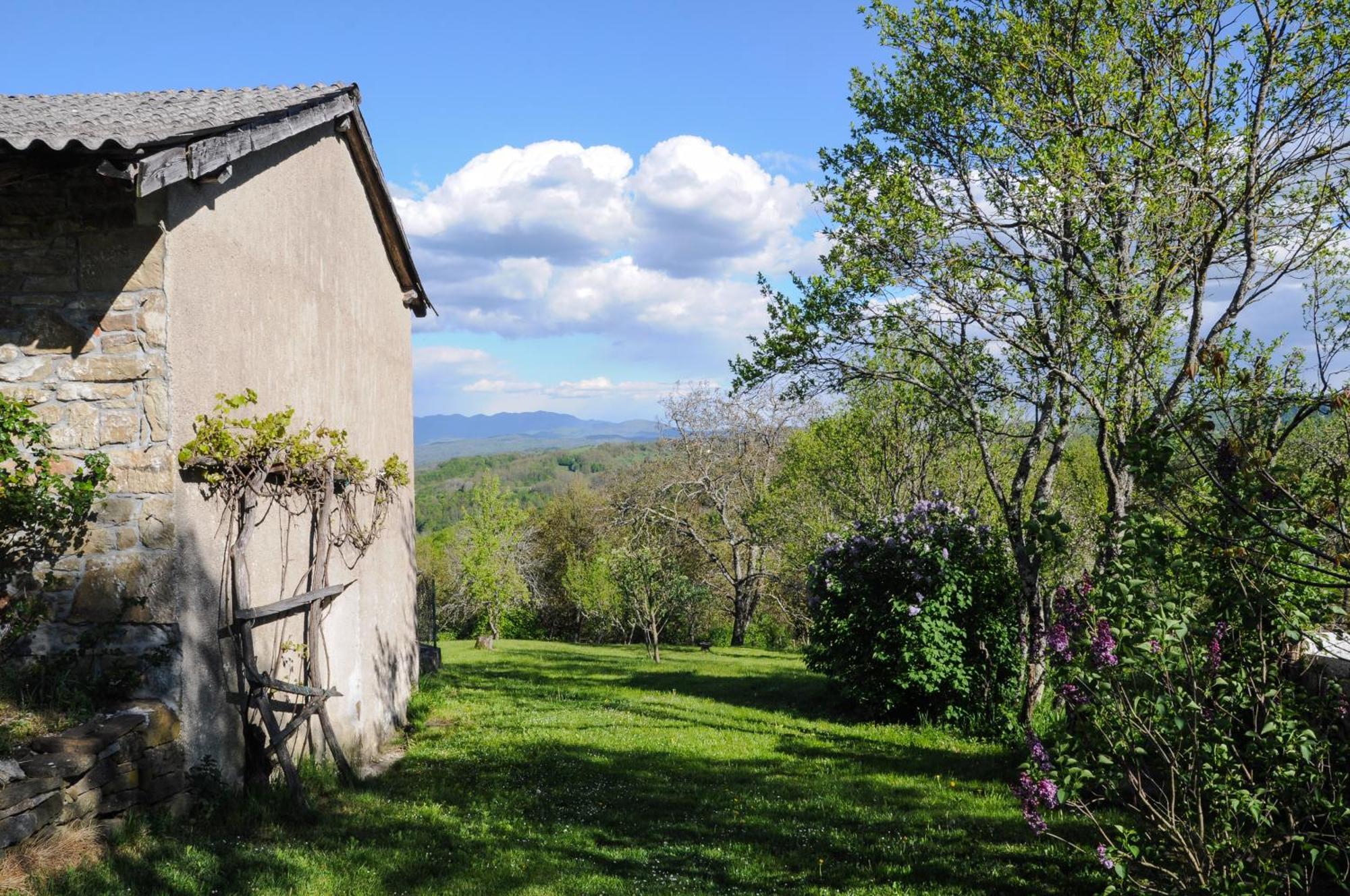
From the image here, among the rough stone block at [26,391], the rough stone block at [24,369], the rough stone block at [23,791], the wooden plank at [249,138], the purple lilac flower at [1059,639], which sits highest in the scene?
the wooden plank at [249,138]

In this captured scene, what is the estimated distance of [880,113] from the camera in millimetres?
12648

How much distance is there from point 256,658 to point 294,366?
2994mm

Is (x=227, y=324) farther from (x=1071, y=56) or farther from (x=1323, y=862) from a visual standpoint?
(x=1071, y=56)

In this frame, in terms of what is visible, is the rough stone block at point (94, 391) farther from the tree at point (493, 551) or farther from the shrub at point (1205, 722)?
the tree at point (493, 551)

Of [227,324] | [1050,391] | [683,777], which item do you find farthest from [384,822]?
[1050,391]

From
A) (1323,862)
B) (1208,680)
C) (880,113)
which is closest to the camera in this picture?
(1323,862)

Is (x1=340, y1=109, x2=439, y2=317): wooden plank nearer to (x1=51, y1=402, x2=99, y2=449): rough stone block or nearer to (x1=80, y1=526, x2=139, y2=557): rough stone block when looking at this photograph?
(x1=51, y1=402, x2=99, y2=449): rough stone block

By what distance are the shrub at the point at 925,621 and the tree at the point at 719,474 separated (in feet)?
69.3

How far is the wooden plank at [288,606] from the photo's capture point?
6.89m

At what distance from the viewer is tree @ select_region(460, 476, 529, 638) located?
3475cm

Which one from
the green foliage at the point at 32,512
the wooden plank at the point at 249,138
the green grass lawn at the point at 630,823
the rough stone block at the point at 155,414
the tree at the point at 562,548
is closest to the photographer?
the green foliage at the point at 32,512

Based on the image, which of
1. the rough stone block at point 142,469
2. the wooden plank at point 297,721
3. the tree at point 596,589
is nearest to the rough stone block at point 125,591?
the rough stone block at point 142,469

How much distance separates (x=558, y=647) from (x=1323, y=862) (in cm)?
2905

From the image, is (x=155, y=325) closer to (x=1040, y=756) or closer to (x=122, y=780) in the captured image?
(x=122, y=780)
